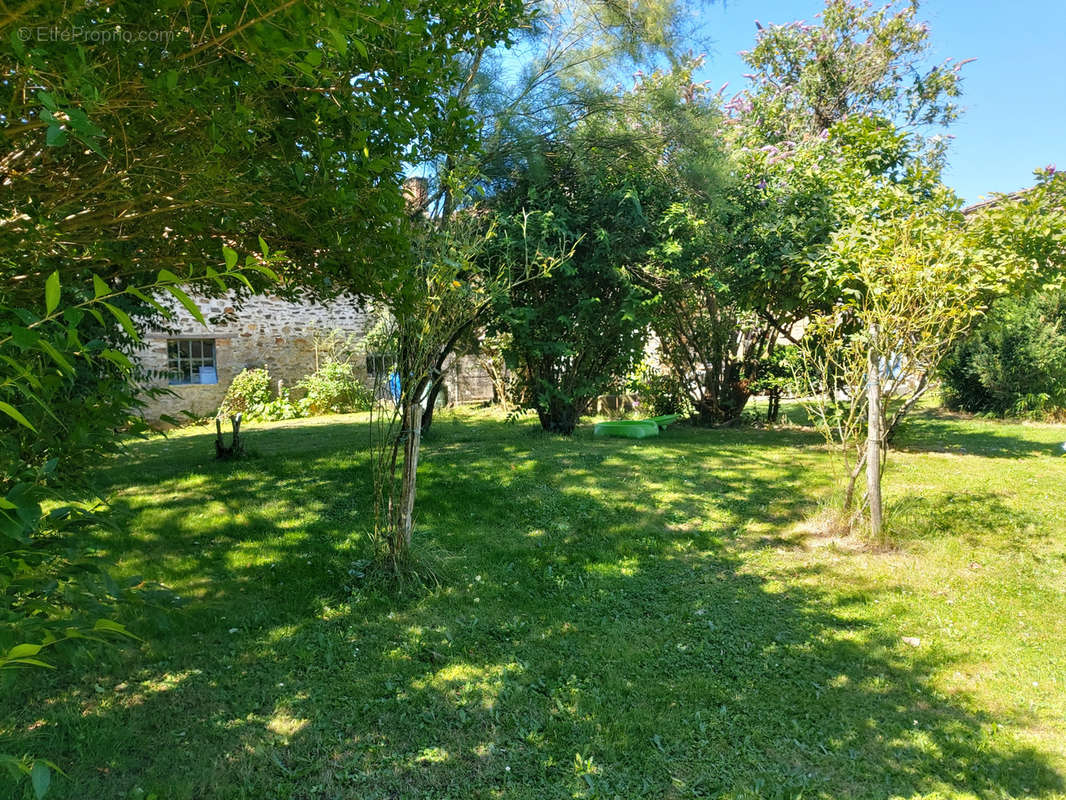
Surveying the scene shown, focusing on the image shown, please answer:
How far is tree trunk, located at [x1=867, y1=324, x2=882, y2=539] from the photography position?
5.09 m

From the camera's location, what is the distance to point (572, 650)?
376cm

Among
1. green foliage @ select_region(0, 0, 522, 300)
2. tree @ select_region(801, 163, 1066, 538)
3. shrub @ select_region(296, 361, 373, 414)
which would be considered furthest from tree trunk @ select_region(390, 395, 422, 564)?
shrub @ select_region(296, 361, 373, 414)

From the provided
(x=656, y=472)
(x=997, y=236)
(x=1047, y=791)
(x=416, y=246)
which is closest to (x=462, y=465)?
(x=656, y=472)

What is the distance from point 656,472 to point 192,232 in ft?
17.8

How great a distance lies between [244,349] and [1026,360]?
15539 mm

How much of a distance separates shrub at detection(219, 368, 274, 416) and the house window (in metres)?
0.63

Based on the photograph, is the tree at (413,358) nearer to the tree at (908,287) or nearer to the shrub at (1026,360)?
the tree at (908,287)

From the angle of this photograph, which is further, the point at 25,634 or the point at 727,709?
the point at 727,709

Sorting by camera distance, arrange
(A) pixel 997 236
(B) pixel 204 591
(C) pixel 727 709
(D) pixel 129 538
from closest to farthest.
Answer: (C) pixel 727 709
(B) pixel 204 591
(D) pixel 129 538
(A) pixel 997 236

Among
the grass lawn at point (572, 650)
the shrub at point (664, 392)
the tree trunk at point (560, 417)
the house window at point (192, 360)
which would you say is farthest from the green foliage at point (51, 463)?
the house window at point (192, 360)

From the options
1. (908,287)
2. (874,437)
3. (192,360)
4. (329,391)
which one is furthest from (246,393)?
(908,287)

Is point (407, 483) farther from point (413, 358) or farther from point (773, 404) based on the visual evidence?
point (773, 404)

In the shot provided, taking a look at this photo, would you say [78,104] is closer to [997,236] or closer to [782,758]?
[782,758]

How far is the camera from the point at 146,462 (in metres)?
7.64
